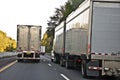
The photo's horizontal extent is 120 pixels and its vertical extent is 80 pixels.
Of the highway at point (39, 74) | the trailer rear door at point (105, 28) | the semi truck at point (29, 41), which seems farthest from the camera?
the semi truck at point (29, 41)

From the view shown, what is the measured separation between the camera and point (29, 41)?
126ft

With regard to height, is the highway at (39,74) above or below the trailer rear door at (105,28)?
below

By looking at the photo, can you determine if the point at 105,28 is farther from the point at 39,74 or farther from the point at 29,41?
the point at 29,41

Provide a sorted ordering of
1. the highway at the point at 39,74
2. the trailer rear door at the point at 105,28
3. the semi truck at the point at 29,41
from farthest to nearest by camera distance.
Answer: the semi truck at the point at 29,41
the highway at the point at 39,74
the trailer rear door at the point at 105,28

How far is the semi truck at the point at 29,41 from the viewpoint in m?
37.7

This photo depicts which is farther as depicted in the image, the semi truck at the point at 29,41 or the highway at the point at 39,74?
the semi truck at the point at 29,41

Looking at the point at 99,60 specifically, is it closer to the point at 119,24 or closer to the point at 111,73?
the point at 111,73

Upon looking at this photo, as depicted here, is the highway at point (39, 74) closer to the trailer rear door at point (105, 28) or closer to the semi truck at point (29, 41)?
the trailer rear door at point (105, 28)

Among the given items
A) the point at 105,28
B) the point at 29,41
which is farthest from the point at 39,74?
the point at 29,41

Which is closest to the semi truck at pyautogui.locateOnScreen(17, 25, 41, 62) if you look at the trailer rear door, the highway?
the highway

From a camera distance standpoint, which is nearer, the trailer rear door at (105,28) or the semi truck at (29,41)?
the trailer rear door at (105,28)

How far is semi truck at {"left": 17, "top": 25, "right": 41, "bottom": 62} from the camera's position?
124 feet

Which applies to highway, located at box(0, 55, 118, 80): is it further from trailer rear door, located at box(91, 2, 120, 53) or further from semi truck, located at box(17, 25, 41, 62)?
semi truck, located at box(17, 25, 41, 62)

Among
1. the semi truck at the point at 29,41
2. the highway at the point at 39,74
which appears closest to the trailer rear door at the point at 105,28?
the highway at the point at 39,74
